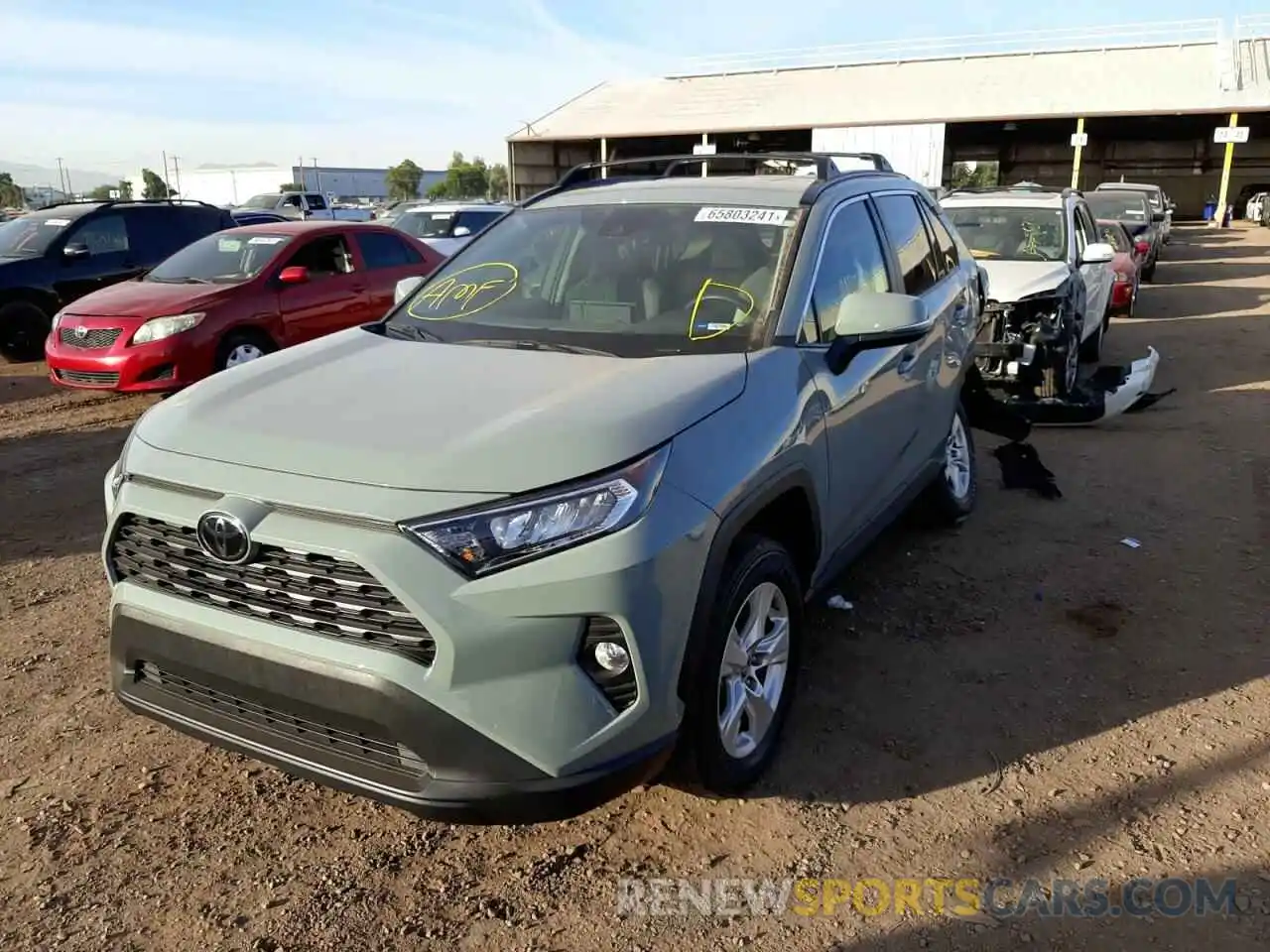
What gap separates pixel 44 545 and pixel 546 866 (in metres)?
3.80

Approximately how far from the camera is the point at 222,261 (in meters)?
8.83

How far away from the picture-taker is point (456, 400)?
274 centimetres

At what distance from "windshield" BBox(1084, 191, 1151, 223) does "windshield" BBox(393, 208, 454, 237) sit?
1161 centimetres

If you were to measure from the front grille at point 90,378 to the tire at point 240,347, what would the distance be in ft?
2.56

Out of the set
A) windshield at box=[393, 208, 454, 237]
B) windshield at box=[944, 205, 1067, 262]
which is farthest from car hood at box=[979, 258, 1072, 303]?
windshield at box=[393, 208, 454, 237]

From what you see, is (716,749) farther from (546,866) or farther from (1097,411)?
(1097,411)

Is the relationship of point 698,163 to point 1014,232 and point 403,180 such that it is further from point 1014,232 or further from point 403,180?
point 403,180

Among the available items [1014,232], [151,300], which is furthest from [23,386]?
[1014,232]

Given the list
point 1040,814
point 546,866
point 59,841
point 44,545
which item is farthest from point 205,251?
point 1040,814

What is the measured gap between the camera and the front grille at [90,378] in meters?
7.75

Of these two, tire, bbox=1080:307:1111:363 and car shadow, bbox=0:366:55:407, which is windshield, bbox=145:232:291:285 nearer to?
car shadow, bbox=0:366:55:407

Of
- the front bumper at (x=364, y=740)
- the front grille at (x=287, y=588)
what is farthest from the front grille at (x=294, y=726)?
the front grille at (x=287, y=588)

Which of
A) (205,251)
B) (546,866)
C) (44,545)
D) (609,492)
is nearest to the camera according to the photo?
(609,492)

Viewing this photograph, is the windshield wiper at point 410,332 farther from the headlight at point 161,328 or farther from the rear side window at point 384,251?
the rear side window at point 384,251
